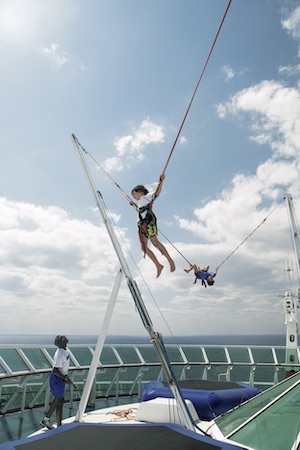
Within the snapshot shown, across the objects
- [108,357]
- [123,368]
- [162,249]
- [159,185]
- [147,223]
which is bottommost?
[123,368]

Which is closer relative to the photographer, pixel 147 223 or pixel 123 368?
pixel 147 223

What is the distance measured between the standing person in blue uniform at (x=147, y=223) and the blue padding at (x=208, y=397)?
3397 millimetres

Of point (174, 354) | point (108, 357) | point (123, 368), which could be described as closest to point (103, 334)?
point (123, 368)

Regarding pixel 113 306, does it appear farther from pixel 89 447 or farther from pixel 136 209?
pixel 89 447

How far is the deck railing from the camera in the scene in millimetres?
7945

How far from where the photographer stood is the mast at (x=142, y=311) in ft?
16.2

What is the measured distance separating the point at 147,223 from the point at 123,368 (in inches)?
248

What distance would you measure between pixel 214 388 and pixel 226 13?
7.91m

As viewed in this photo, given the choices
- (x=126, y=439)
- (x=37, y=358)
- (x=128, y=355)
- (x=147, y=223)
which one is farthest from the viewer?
(x=128, y=355)

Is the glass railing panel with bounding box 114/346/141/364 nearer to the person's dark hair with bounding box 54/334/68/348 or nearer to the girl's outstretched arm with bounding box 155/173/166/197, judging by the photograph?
the person's dark hair with bounding box 54/334/68/348

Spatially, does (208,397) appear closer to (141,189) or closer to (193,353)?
(141,189)

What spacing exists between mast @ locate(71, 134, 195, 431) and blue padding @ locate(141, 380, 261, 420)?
1.79m

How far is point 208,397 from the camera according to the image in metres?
7.19

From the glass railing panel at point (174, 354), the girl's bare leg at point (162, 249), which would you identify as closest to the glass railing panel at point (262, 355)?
the glass railing panel at point (174, 354)
